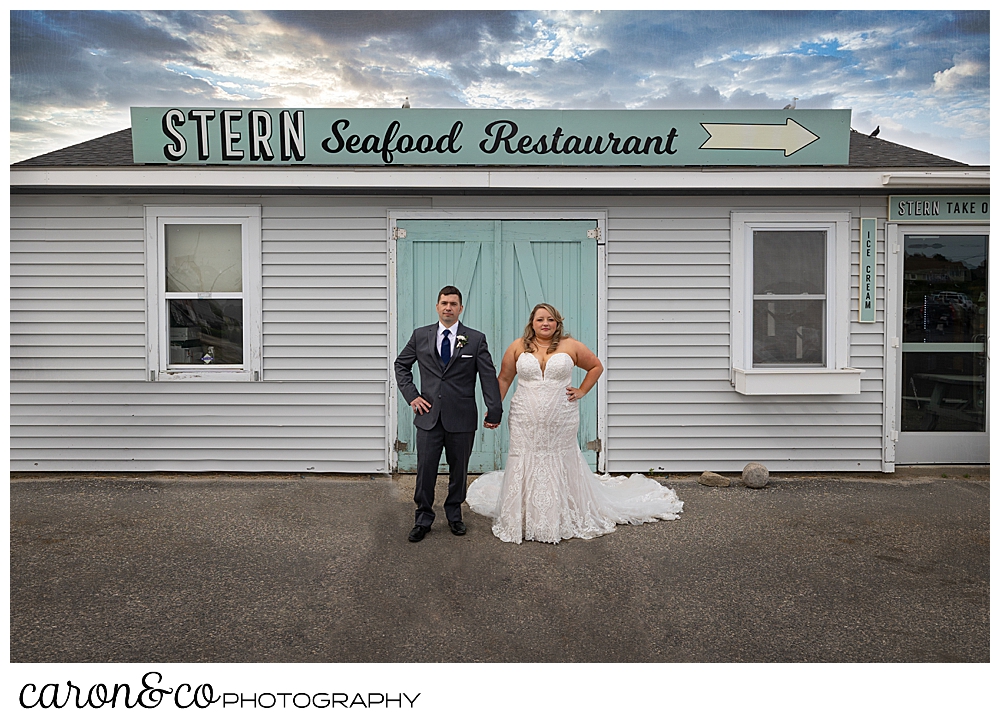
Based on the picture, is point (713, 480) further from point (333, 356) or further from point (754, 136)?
point (333, 356)

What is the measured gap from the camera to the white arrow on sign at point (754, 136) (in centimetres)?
575

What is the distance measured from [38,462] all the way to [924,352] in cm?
808

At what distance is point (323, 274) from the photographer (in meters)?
6.07

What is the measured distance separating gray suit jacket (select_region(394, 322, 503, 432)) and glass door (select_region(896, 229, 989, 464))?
4118 mm

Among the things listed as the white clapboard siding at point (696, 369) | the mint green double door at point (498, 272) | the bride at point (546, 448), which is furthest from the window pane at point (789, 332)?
the bride at point (546, 448)

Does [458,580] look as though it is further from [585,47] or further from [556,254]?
[585,47]

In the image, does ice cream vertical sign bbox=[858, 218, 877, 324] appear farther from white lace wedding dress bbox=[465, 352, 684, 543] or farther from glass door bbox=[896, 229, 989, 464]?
white lace wedding dress bbox=[465, 352, 684, 543]

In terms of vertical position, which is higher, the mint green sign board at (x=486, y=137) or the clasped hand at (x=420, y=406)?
the mint green sign board at (x=486, y=137)

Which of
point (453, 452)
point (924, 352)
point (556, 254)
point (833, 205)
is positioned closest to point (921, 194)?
point (833, 205)

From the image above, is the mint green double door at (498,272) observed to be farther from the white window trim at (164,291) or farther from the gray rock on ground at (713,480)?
the gray rock on ground at (713,480)

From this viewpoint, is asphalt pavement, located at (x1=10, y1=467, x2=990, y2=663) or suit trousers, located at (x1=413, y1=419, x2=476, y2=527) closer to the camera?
asphalt pavement, located at (x1=10, y1=467, x2=990, y2=663)

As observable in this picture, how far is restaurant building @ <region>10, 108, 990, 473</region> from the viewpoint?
237 inches

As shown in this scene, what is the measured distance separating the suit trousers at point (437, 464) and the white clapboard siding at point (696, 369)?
2.02 m

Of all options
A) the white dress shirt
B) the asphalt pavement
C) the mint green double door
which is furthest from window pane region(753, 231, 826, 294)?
the white dress shirt
